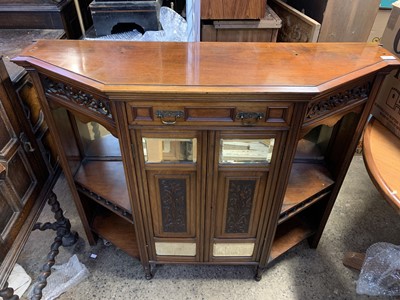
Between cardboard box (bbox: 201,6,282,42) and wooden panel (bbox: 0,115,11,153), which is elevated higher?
cardboard box (bbox: 201,6,282,42)

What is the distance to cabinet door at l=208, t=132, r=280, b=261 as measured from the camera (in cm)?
101

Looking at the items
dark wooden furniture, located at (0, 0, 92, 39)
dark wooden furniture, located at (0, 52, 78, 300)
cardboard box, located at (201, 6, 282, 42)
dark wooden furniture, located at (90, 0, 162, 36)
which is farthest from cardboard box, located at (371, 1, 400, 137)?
dark wooden furniture, located at (0, 0, 92, 39)

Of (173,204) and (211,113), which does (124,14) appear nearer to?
(211,113)

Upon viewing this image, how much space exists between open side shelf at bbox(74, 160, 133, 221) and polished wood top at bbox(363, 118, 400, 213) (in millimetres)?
938

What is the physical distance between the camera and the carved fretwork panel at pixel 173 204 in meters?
1.11

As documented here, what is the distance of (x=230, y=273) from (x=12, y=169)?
107 cm

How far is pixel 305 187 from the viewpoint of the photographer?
135 centimetres

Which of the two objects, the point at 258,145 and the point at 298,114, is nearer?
the point at 298,114

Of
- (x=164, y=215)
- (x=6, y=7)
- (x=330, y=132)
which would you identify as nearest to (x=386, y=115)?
(x=330, y=132)

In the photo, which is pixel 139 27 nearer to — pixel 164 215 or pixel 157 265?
pixel 164 215

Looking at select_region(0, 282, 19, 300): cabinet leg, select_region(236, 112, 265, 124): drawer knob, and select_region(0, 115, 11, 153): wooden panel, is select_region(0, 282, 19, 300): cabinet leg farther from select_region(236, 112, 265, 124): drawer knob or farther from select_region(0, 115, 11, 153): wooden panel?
select_region(236, 112, 265, 124): drawer knob

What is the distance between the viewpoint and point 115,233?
1.51 metres

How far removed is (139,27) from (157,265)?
1178mm

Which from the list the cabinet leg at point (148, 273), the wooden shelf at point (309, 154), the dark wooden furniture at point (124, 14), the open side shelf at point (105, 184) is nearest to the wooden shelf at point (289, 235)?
the wooden shelf at point (309, 154)
